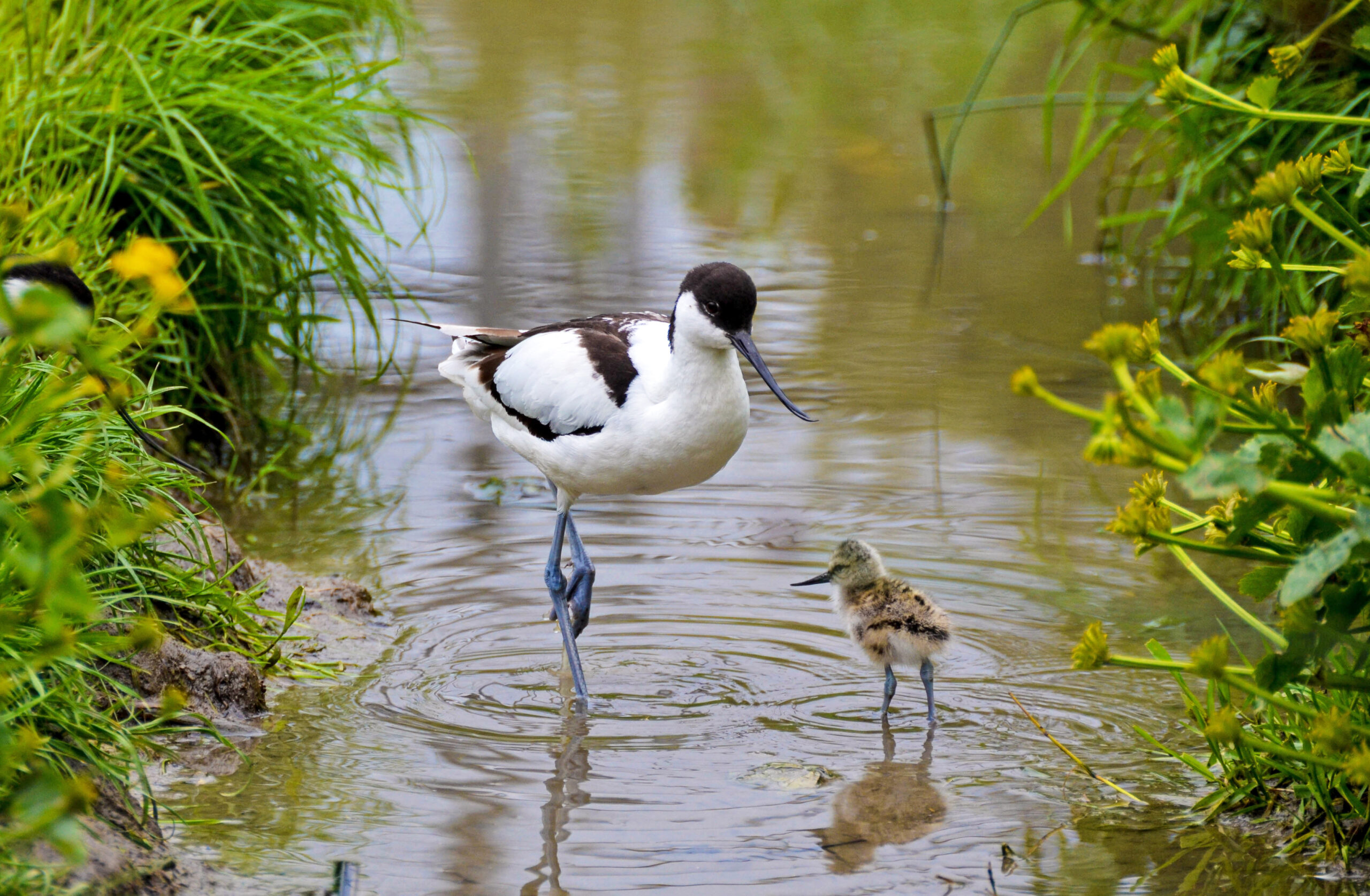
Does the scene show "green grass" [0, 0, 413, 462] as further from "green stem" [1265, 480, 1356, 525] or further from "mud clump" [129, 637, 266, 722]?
"green stem" [1265, 480, 1356, 525]

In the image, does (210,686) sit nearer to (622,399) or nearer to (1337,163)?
(622,399)

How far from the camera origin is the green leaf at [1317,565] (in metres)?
2.31

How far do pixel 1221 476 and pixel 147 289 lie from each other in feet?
8.54

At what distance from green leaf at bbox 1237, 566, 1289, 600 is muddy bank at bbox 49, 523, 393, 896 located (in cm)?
212

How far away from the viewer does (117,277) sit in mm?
4977

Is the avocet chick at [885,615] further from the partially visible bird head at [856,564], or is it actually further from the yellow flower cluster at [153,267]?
the yellow flower cluster at [153,267]

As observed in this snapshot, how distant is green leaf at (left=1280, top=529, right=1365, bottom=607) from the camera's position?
231 cm

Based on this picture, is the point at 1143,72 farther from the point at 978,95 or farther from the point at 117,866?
the point at 978,95

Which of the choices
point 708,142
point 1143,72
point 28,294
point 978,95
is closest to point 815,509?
point 1143,72

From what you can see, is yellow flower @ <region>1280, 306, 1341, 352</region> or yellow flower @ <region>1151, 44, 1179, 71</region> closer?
yellow flower @ <region>1280, 306, 1341, 352</region>

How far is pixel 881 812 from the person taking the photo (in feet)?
11.9

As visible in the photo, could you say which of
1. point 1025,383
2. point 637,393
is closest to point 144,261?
point 1025,383

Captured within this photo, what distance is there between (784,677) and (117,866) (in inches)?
83.4

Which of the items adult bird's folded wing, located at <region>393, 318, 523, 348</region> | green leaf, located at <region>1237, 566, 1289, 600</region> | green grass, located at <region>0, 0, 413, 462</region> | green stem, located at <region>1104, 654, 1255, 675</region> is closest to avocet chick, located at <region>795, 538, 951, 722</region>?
adult bird's folded wing, located at <region>393, 318, 523, 348</region>
